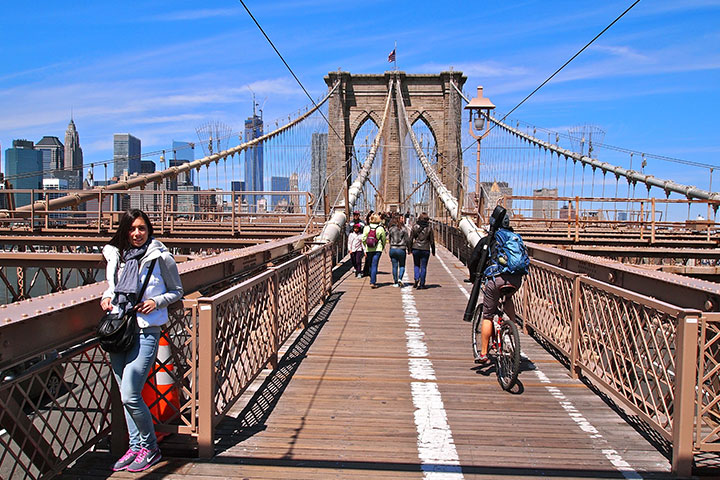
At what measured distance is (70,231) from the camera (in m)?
20.5

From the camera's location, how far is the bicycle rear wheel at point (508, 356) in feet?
17.4

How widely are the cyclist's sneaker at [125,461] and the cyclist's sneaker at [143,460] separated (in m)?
0.03

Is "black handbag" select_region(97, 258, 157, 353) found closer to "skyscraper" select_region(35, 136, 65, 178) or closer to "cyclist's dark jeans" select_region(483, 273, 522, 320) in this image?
"cyclist's dark jeans" select_region(483, 273, 522, 320)

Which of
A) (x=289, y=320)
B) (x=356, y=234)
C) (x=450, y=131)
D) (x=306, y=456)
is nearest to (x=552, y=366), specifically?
(x=289, y=320)

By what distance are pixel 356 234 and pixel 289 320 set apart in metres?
7.94

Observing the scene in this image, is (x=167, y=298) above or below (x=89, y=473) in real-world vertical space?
above

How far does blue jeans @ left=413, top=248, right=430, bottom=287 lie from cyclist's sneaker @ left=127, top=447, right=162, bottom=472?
8.52m

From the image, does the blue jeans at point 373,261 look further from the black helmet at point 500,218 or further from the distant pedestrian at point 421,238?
the black helmet at point 500,218

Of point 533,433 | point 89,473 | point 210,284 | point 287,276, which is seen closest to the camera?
point 89,473

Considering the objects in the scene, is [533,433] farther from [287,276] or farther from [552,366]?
[287,276]

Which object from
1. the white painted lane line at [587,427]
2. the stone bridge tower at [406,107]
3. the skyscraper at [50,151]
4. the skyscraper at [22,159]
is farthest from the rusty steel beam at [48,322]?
the skyscraper at [50,151]

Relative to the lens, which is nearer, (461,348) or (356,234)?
(461,348)

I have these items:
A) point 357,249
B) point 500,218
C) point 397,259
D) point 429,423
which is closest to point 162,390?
point 429,423

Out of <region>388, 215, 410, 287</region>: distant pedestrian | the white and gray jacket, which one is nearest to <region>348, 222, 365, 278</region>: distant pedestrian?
<region>388, 215, 410, 287</region>: distant pedestrian
